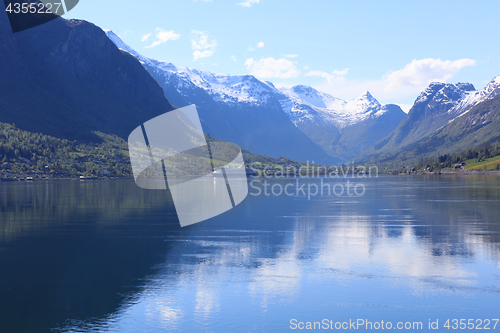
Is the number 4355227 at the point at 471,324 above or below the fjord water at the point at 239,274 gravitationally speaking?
below

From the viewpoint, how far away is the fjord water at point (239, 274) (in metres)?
25.1

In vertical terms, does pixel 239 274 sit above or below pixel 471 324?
above

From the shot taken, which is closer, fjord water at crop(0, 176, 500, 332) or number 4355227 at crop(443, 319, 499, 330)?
number 4355227 at crop(443, 319, 499, 330)

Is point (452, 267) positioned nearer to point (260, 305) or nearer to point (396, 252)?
point (396, 252)

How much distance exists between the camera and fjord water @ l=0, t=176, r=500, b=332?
82.4 ft

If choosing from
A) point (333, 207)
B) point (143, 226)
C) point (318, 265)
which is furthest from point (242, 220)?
point (318, 265)

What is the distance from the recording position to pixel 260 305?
26734mm

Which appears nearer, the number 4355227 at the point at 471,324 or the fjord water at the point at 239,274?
the number 4355227 at the point at 471,324

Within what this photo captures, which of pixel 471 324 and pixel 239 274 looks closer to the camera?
pixel 471 324

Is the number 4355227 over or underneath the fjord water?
underneath

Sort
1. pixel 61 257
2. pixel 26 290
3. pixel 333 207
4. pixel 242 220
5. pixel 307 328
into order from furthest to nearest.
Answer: pixel 333 207 < pixel 242 220 < pixel 61 257 < pixel 26 290 < pixel 307 328

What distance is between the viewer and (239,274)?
33.8 m

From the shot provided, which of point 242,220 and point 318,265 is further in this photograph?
point 242,220

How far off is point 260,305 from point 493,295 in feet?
50.2
